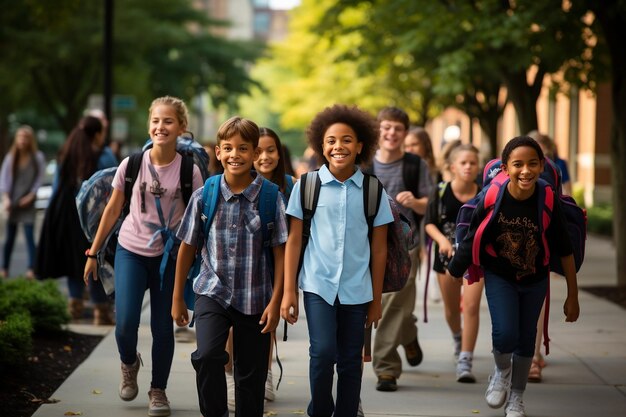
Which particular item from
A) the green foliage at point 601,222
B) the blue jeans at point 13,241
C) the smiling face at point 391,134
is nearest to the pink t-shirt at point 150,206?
the smiling face at point 391,134

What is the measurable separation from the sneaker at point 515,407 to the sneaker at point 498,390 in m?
0.05

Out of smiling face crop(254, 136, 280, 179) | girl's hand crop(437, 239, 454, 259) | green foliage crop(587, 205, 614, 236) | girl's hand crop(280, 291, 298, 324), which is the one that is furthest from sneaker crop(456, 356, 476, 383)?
green foliage crop(587, 205, 614, 236)

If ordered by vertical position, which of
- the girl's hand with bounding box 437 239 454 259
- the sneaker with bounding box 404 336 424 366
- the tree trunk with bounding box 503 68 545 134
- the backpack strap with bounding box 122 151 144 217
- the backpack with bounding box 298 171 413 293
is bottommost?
the sneaker with bounding box 404 336 424 366

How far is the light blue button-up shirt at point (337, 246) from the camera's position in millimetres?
5391

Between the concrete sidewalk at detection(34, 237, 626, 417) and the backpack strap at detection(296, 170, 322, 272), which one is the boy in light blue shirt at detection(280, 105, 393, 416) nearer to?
the backpack strap at detection(296, 170, 322, 272)

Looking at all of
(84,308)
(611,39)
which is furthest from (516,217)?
(611,39)

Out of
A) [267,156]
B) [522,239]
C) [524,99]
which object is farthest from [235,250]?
[524,99]

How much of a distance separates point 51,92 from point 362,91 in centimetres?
1047

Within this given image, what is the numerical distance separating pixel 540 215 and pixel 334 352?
148 cm

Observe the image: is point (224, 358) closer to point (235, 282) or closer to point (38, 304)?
point (235, 282)

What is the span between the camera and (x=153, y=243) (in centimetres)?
627

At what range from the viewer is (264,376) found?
5.35 m

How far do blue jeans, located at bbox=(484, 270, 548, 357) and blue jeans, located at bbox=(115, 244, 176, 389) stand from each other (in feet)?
5.99

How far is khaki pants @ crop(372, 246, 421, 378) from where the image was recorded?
23.9 feet
